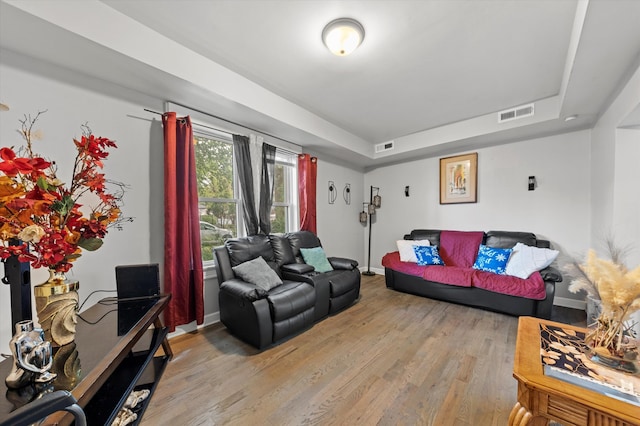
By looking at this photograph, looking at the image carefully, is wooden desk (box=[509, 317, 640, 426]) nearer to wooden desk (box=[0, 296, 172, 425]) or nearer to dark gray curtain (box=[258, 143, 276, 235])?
wooden desk (box=[0, 296, 172, 425])

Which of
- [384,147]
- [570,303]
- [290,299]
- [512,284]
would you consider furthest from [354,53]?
[570,303]

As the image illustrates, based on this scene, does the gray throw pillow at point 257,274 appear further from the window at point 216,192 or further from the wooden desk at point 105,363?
the wooden desk at point 105,363

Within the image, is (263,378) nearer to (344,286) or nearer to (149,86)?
(344,286)

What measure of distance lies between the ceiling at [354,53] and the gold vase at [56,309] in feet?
5.15

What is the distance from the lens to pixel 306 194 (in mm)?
3713

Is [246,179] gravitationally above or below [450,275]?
above

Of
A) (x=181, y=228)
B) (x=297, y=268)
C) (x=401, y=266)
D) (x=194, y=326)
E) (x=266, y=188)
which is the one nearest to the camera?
(x=181, y=228)

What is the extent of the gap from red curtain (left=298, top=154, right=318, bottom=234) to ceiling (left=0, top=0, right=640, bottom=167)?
0.68 metres

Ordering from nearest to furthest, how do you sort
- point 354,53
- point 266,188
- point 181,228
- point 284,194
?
point 354,53 < point 181,228 < point 266,188 < point 284,194

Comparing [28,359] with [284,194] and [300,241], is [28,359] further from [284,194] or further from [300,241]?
[284,194]

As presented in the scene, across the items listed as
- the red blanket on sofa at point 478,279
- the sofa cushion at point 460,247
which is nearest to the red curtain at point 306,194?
the red blanket on sofa at point 478,279

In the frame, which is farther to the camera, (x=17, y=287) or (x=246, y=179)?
(x=246, y=179)

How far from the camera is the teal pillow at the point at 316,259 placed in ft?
10.2

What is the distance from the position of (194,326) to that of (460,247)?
384cm
